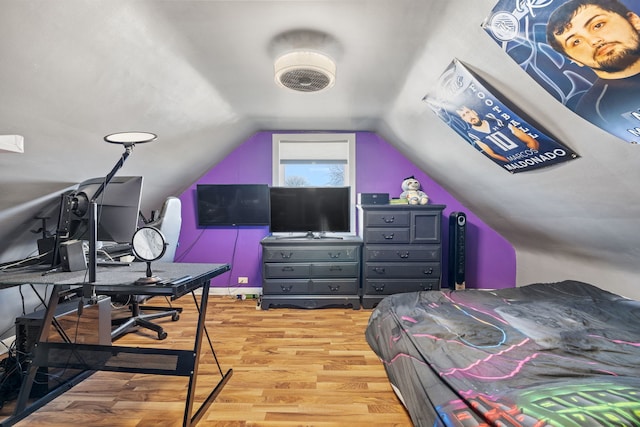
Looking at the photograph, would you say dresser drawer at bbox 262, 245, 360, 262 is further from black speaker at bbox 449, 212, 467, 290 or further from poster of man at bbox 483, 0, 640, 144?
poster of man at bbox 483, 0, 640, 144

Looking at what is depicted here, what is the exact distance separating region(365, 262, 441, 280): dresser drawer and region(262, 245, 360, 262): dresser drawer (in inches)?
9.0

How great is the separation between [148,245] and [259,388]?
1.07 meters

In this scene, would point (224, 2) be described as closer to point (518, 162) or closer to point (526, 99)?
point (526, 99)

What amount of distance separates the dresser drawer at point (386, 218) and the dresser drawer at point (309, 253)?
33cm

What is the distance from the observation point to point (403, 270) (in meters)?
3.21

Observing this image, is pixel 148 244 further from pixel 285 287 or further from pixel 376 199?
pixel 376 199

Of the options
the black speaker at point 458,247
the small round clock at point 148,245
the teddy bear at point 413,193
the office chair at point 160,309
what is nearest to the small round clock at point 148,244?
the small round clock at point 148,245

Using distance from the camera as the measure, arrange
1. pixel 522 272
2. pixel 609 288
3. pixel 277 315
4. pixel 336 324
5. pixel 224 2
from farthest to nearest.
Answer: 1. pixel 522 272
2. pixel 277 315
3. pixel 336 324
4. pixel 609 288
5. pixel 224 2

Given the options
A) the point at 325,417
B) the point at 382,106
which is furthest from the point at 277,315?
the point at 382,106

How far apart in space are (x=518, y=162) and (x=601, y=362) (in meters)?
1.33

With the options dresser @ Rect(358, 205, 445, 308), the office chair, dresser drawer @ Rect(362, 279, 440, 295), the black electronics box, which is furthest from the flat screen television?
the office chair

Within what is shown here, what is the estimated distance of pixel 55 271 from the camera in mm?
1579

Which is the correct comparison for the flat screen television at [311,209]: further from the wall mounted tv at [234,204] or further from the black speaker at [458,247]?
the black speaker at [458,247]

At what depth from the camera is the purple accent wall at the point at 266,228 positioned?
3.74m
